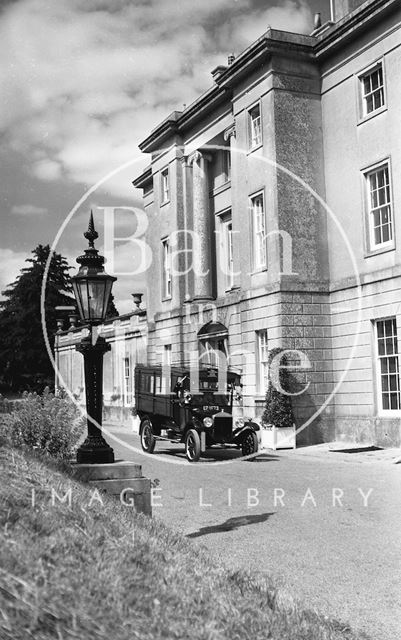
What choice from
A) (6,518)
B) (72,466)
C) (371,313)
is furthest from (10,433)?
(371,313)

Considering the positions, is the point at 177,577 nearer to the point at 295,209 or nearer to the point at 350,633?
the point at 350,633

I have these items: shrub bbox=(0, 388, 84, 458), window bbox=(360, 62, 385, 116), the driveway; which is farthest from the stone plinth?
window bbox=(360, 62, 385, 116)

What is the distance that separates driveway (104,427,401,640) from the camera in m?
5.46

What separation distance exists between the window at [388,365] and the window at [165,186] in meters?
13.2

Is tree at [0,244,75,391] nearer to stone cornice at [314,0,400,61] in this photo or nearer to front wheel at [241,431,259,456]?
stone cornice at [314,0,400,61]

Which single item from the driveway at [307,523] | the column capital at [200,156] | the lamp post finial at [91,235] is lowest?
the driveway at [307,523]

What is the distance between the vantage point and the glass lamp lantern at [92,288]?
8.34m

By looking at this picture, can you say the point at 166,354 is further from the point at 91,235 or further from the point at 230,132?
the point at 91,235

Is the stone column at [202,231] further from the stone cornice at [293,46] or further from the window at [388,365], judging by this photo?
the window at [388,365]

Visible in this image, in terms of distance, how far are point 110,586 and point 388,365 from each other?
52.2ft

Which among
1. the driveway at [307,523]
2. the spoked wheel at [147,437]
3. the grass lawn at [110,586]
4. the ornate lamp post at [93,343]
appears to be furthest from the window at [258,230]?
the grass lawn at [110,586]

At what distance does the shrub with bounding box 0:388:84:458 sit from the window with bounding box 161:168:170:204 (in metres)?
20.6

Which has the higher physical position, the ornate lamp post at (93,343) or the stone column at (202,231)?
the stone column at (202,231)

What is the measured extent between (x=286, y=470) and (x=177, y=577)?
33.7 ft
